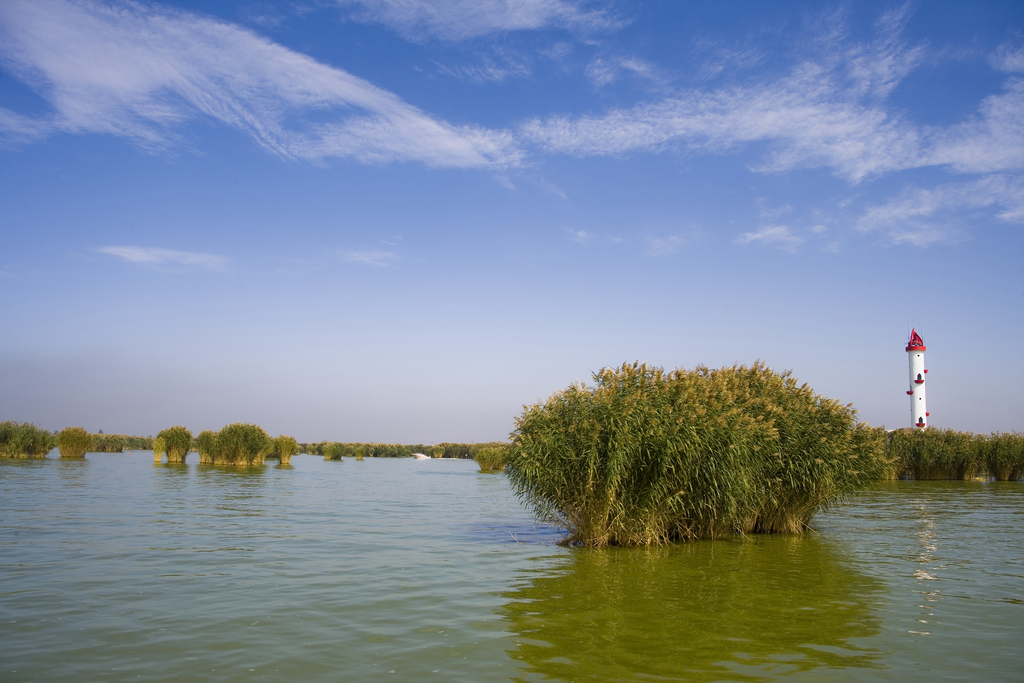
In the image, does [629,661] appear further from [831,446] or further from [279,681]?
[831,446]

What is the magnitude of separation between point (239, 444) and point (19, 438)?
15.3 m

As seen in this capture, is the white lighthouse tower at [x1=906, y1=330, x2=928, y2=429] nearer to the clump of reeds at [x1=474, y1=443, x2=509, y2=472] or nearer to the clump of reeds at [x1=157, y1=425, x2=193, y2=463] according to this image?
the clump of reeds at [x1=474, y1=443, x2=509, y2=472]

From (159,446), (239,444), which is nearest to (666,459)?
(239,444)

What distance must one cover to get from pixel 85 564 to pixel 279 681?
316 inches

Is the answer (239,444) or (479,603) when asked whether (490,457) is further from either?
(479,603)

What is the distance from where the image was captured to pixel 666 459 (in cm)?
1571

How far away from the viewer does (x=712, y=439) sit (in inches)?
662

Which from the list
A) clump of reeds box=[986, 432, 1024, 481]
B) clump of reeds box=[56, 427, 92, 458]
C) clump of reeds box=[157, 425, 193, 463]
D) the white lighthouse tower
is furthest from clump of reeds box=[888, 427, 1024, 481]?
clump of reeds box=[56, 427, 92, 458]

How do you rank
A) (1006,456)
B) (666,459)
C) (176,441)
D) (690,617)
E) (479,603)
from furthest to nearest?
(176,441) < (1006,456) < (666,459) < (479,603) < (690,617)

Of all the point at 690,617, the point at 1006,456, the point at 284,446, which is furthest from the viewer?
Result: the point at 284,446

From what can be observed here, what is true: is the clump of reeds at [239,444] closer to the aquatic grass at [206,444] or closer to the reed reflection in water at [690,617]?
the aquatic grass at [206,444]

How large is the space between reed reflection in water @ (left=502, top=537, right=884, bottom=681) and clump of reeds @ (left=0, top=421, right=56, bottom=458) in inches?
2019

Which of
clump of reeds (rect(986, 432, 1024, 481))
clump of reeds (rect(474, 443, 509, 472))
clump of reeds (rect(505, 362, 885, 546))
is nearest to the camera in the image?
clump of reeds (rect(505, 362, 885, 546))

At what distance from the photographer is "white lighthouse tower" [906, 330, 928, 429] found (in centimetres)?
7119
